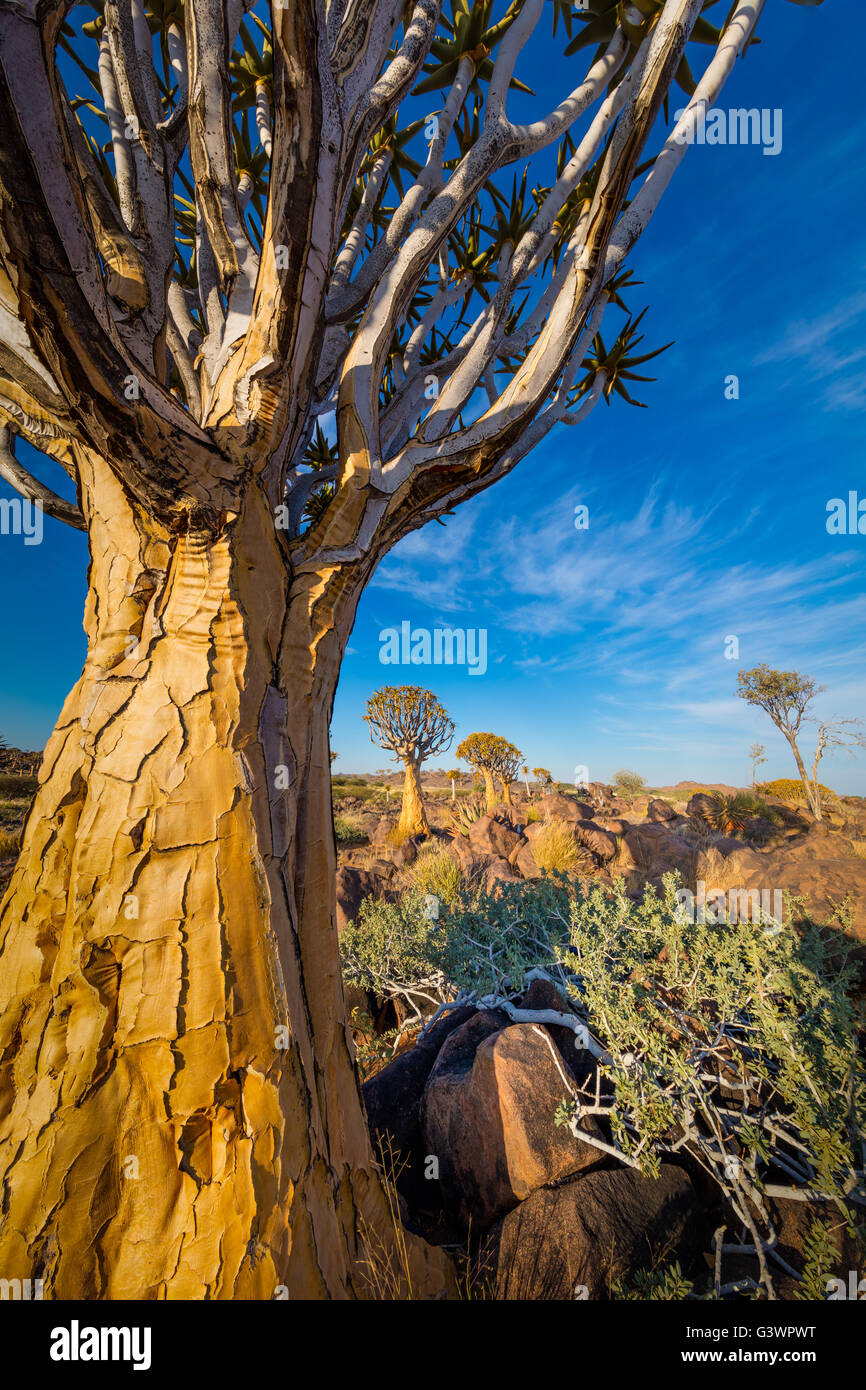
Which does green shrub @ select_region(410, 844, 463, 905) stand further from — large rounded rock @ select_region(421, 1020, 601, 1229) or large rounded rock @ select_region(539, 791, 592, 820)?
large rounded rock @ select_region(421, 1020, 601, 1229)

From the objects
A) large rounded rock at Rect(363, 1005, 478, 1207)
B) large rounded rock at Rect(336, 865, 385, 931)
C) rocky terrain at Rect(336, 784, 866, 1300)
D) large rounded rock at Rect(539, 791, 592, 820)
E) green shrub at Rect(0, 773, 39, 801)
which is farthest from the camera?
green shrub at Rect(0, 773, 39, 801)

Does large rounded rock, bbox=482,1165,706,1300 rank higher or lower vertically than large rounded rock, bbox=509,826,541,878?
higher

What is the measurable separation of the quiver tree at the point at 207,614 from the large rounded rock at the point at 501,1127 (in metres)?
0.77

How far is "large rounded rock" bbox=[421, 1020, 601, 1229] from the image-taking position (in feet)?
8.27

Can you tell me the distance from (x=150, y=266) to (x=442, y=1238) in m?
5.18

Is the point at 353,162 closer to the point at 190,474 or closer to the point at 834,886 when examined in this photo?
the point at 190,474

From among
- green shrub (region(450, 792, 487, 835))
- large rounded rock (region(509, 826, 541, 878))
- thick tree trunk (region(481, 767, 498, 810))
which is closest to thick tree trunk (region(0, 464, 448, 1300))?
large rounded rock (region(509, 826, 541, 878))

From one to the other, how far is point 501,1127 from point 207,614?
3.24 meters

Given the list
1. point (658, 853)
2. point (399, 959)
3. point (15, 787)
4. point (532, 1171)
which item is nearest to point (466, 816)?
point (658, 853)

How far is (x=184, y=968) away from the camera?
5.07 ft

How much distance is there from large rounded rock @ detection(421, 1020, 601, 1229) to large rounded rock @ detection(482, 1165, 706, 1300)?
0.50 feet

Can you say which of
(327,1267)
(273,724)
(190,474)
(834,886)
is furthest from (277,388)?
(834,886)

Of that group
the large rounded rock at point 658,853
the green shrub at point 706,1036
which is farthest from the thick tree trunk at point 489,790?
the green shrub at point 706,1036

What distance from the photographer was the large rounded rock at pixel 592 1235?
2031 millimetres
